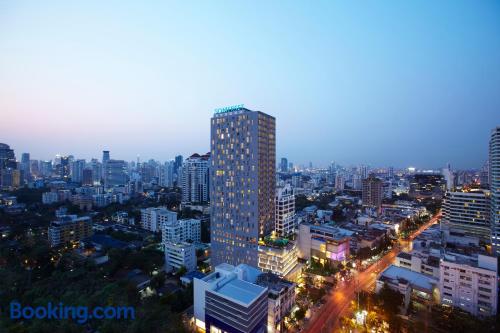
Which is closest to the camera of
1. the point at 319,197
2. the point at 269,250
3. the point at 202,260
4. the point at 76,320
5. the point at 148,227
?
the point at 76,320

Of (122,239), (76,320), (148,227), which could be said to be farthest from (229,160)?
(148,227)

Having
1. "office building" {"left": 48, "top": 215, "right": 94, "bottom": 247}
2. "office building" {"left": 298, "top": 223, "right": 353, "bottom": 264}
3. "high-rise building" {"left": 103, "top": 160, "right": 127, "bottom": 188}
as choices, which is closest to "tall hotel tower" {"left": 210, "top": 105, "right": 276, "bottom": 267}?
"office building" {"left": 298, "top": 223, "right": 353, "bottom": 264}

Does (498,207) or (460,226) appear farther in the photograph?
(460,226)

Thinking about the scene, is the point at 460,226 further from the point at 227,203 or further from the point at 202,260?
the point at 202,260

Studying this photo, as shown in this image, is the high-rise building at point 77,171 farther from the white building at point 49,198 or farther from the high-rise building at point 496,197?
the high-rise building at point 496,197

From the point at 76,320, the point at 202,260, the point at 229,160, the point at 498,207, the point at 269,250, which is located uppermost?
the point at 229,160

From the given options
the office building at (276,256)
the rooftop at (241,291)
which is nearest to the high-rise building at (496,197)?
the office building at (276,256)
